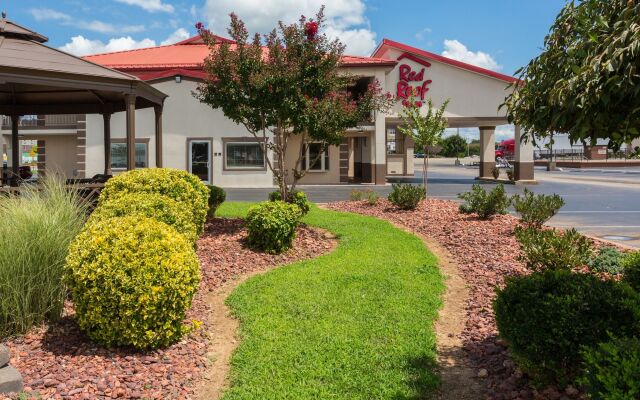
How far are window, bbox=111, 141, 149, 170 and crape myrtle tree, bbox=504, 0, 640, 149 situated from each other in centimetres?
2521

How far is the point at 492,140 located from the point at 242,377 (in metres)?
32.8

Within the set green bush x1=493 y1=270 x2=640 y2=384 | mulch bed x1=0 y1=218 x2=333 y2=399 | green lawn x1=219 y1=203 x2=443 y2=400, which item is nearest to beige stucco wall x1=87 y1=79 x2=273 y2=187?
green lawn x1=219 y1=203 x2=443 y2=400

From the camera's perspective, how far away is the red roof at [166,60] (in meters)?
26.7

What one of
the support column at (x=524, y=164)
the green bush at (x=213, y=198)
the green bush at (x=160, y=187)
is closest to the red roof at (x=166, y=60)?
the support column at (x=524, y=164)

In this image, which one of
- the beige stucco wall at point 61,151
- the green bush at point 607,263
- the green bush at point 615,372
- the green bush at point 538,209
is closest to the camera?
the green bush at point 615,372

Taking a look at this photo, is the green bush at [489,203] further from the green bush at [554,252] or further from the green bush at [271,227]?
the green bush at [271,227]

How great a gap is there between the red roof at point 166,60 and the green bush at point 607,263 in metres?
19.7

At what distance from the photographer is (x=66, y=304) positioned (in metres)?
5.83

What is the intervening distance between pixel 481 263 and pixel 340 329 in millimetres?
3915

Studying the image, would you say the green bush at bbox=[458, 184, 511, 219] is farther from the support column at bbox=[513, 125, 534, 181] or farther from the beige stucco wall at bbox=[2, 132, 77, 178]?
the beige stucco wall at bbox=[2, 132, 77, 178]

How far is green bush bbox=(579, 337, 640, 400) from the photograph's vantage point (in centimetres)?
259

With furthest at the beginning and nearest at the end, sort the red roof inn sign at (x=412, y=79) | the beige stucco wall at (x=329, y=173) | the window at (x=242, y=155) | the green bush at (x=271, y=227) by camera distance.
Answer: the beige stucco wall at (x=329, y=173)
the red roof inn sign at (x=412, y=79)
the window at (x=242, y=155)
the green bush at (x=271, y=227)

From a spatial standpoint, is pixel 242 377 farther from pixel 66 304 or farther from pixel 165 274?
pixel 66 304

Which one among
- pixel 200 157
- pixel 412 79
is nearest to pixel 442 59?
pixel 412 79
